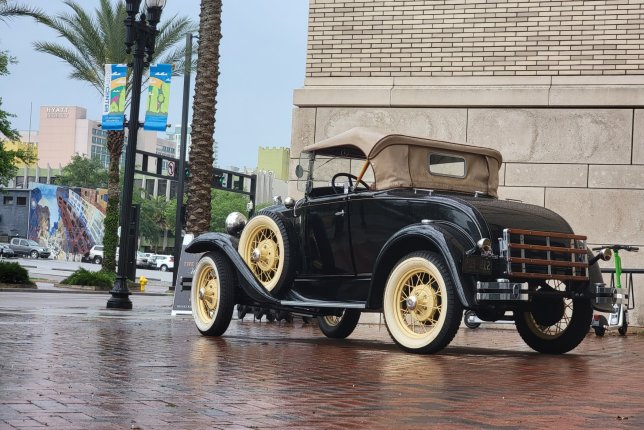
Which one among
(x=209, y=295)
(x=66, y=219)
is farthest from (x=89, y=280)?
(x=66, y=219)

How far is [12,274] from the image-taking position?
3166cm

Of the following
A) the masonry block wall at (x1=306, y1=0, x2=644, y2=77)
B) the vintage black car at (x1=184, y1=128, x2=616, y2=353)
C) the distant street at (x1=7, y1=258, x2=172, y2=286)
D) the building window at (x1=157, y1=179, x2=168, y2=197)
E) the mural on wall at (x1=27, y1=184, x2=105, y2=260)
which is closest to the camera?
the vintage black car at (x1=184, y1=128, x2=616, y2=353)

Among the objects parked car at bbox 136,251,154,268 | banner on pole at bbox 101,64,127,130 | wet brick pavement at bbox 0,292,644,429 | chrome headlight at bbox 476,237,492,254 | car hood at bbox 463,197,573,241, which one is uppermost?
banner on pole at bbox 101,64,127,130

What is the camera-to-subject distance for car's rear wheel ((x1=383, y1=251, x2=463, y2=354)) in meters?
9.31

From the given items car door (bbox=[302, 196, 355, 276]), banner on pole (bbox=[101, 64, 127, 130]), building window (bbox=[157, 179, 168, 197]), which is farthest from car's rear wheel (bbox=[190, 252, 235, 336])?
building window (bbox=[157, 179, 168, 197])

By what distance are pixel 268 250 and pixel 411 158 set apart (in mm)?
1711

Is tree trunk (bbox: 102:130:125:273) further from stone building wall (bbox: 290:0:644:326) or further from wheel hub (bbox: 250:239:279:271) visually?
wheel hub (bbox: 250:239:279:271)

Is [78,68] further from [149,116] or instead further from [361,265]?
[361,265]

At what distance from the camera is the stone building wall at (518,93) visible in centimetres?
1501

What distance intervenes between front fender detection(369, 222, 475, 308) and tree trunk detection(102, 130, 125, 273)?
29882 millimetres

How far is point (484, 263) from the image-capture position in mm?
9250

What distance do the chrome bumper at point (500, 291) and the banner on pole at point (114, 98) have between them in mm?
24055

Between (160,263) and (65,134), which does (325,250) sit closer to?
(160,263)

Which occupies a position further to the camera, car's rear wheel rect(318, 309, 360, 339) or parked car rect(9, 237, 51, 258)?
parked car rect(9, 237, 51, 258)
